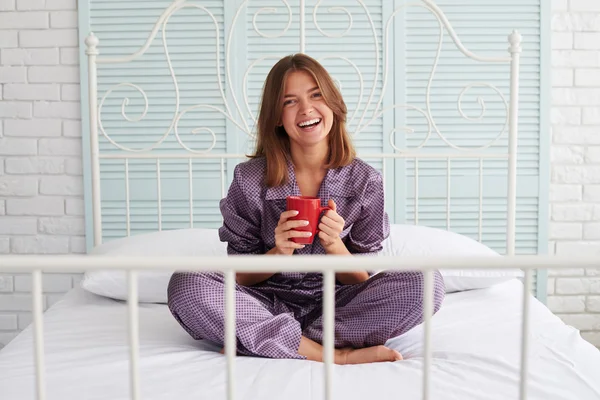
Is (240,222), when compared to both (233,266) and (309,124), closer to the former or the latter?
(309,124)

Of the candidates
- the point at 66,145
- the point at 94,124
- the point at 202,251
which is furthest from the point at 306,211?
the point at 66,145

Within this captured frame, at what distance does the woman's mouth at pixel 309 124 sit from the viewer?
1481 millimetres

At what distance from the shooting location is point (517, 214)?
2576mm

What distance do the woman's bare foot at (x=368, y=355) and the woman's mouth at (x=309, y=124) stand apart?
462 millimetres

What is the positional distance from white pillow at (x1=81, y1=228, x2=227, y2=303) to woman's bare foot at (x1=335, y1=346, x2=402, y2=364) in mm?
526

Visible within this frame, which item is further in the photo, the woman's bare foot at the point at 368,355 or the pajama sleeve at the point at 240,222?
the pajama sleeve at the point at 240,222

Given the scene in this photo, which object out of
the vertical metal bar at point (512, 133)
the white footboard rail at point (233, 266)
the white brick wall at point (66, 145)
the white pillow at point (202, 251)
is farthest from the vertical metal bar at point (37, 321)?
the white brick wall at point (66, 145)

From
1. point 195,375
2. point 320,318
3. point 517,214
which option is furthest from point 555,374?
point 517,214

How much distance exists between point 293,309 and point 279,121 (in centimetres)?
40

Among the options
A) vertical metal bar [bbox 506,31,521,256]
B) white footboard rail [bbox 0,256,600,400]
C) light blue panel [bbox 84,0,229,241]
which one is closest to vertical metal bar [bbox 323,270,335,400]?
white footboard rail [bbox 0,256,600,400]

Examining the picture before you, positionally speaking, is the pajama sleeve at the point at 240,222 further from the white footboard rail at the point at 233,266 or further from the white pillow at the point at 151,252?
the white footboard rail at the point at 233,266

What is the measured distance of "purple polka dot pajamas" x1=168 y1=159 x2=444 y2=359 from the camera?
1310 millimetres

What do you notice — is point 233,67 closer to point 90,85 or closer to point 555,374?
point 90,85

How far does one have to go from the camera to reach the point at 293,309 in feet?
4.97
